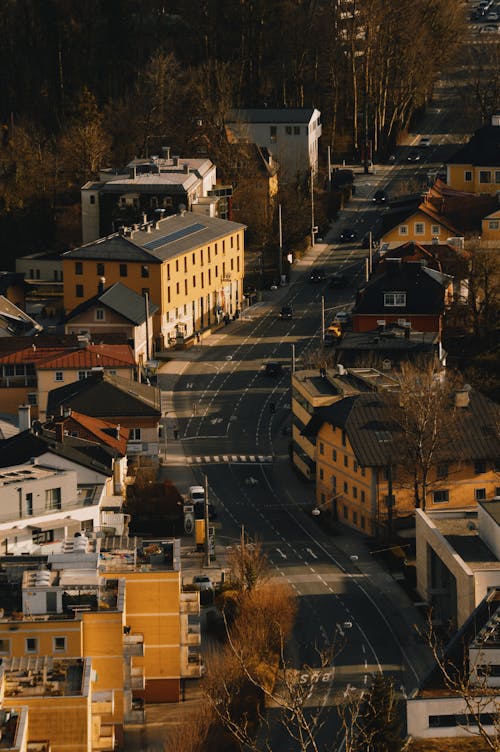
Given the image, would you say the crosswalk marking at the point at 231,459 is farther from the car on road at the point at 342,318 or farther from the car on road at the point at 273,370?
the car on road at the point at 342,318

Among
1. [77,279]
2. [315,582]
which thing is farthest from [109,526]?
[77,279]

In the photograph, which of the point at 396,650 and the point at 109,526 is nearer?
the point at 396,650

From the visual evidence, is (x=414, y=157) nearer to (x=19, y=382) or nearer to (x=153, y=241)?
(x=153, y=241)

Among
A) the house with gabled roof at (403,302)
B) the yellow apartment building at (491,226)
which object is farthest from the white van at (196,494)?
the yellow apartment building at (491,226)

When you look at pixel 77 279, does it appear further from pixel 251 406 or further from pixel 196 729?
pixel 196 729

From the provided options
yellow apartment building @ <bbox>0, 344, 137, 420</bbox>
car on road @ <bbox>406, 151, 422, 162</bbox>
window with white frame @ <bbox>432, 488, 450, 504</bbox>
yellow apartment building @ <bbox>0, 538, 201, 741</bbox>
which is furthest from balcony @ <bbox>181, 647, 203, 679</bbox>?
car on road @ <bbox>406, 151, 422, 162</bbox>

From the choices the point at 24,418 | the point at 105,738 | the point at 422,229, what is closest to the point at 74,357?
the point at 24,418
